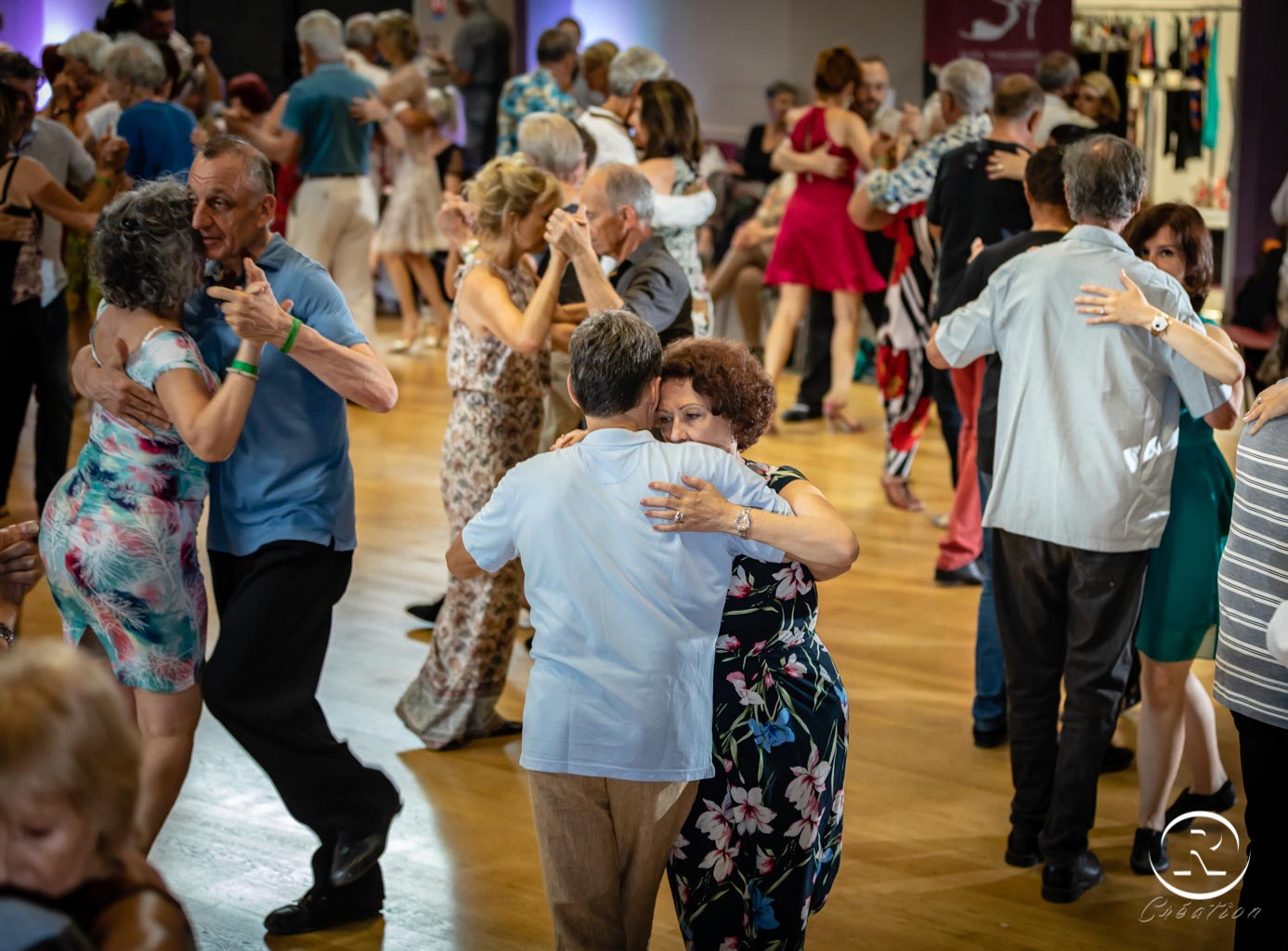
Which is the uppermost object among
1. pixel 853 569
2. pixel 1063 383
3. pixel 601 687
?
pixel 1063 383

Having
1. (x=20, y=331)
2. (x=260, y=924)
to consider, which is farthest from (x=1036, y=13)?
(x=260, y=924)

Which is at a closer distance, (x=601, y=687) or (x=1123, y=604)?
(x=601, y=687)

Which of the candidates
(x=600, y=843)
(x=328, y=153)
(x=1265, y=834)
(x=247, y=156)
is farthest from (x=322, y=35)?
(x=1265, y=834)

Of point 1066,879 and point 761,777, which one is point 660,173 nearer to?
point 1066,879

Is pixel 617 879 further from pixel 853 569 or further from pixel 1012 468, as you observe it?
pixel 853 569

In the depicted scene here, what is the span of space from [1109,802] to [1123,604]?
2.60 ft

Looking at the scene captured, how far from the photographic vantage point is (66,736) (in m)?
1.30

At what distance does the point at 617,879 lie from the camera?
90.5 inches

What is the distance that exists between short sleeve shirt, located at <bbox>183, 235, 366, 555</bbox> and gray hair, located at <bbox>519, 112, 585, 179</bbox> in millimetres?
2117

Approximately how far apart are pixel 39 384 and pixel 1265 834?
436 centimetres

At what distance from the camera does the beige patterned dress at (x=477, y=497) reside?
3.95 m

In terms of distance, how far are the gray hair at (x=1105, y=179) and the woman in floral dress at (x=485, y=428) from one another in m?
1.36

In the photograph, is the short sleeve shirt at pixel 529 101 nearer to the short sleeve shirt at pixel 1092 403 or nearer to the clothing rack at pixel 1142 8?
the clothing rack at pixel 1142 8

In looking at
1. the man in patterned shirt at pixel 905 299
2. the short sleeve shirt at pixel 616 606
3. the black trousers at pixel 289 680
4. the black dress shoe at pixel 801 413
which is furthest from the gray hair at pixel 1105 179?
the black dress shoe at pixel 801 413
